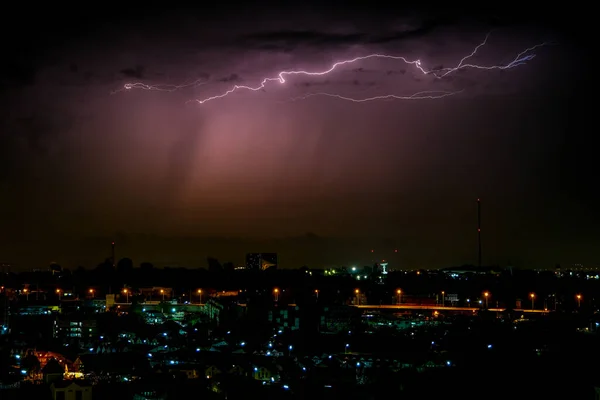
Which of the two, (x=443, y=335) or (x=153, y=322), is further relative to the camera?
(x=153, y=322)

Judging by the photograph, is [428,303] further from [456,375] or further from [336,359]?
[456,375]

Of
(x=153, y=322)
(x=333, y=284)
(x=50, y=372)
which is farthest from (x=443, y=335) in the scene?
(x=333, y=284)

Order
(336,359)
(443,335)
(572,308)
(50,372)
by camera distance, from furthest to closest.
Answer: (572,308)
(443,335)
(336,359)
(50,372)

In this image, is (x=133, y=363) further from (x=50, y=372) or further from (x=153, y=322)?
(x=153, y=322)

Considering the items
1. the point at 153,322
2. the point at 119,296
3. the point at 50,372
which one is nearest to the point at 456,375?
the point at 50,372

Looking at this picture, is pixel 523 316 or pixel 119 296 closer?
pixel 523 316

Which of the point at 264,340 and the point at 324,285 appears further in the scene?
the point at 324,285

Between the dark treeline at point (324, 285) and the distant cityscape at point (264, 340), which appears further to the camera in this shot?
the dark treeline at point (324, 285)

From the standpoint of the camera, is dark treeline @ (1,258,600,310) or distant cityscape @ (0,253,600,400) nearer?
distant cityscape @ (0,253,600,400)

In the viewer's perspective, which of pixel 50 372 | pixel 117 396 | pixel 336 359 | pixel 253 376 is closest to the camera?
pixel 117 396
